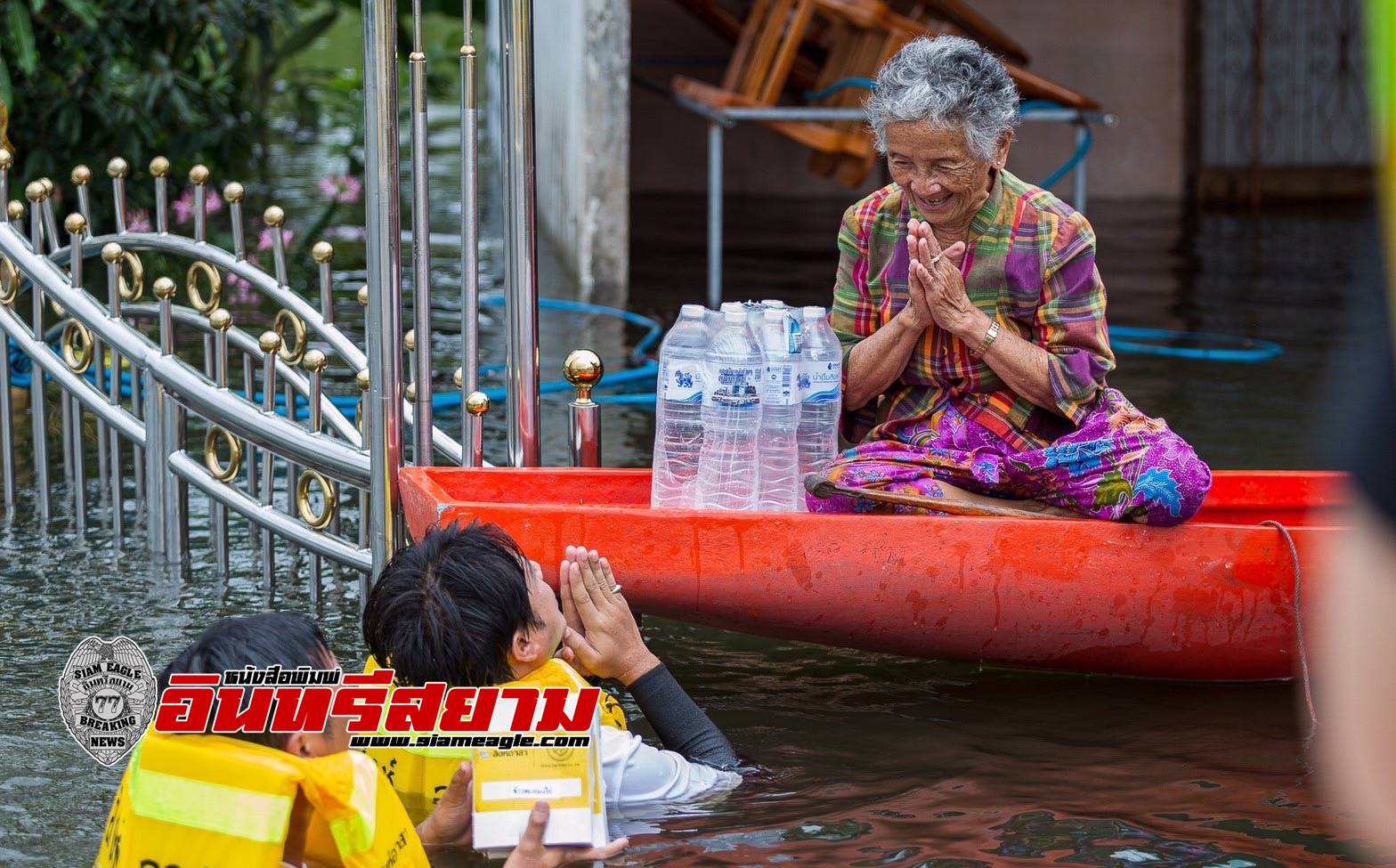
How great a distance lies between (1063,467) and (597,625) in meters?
1.09

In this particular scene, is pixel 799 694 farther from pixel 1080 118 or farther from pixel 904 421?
pixel 1080 118

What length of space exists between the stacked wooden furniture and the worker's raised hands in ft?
20.1

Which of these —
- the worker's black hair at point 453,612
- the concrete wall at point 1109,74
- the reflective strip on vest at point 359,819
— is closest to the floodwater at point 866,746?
the worker's black hair at point 453,612

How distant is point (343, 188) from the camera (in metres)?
9.32

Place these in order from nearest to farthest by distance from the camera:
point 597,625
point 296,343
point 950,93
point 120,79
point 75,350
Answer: point 597,625 < point 950,93 < point 296,343 < point 75,350 < point 120,79

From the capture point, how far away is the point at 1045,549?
Answer: 3.54 metres

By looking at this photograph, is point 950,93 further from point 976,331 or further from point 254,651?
point 254,651

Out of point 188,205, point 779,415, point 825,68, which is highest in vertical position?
point 825,68

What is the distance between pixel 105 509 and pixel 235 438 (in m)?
1.05

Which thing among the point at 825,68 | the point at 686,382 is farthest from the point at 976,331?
the point at 825,68

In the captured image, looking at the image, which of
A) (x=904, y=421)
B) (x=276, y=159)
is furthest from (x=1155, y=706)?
(x=276, y=159)

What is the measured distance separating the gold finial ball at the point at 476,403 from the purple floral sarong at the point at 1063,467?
74 cm

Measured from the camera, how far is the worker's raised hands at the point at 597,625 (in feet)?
10.4

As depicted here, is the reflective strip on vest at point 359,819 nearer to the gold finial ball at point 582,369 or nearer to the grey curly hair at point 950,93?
the gold finial ball at point 582,369
